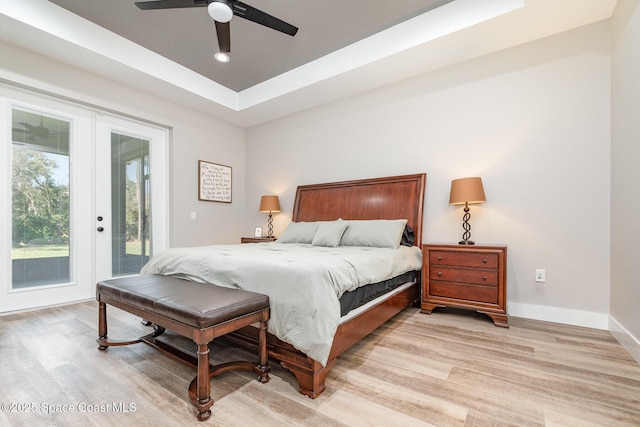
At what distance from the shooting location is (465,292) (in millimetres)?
2859

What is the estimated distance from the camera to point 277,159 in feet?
16.5

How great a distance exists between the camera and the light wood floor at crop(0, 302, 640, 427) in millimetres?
1433

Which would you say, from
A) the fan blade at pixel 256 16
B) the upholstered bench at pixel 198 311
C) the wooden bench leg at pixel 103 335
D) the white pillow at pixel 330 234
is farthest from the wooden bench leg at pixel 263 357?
the fan blade at pixel 256 16

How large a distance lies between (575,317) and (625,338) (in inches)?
21.6

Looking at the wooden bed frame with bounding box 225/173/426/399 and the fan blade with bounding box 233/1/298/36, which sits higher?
the fan blade with bounding box 233/1/298/36

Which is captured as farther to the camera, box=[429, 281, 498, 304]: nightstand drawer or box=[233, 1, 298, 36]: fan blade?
box=[429, 281, 498, 304]: nightstand drawer

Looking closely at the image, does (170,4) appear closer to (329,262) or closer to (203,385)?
(329,262)

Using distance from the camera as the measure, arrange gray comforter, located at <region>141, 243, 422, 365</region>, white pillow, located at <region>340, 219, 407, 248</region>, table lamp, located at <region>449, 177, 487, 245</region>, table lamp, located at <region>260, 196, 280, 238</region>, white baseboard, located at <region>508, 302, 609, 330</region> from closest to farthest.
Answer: gray comforter, located at <region>141, 243, 422, 365</region>, white baseboard, located at <region>508, 302, 609, 330</region>, table lamp, located at <region>449, 177, 487, 245</region>, white pillow, located at <region>340, 219, 407, 248</region>, table lamp, located at <region>260, 196, 280, 238</region>

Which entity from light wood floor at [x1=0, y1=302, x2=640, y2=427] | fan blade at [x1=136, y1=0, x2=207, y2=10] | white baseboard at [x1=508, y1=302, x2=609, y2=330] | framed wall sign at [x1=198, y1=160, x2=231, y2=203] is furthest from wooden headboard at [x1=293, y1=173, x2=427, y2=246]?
fan blade at [x1=136, y1=0, x2=207, y2=10]

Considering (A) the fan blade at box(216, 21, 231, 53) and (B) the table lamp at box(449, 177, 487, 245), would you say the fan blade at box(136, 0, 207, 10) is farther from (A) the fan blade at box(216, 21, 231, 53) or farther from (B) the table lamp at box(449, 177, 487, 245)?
(B) the table lamp at box(449, 177, 487, 245)

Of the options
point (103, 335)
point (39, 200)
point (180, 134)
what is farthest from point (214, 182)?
point (103, 335)

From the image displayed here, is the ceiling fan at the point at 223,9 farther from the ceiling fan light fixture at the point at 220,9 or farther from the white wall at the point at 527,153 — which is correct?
the white wall at the point at 527,153

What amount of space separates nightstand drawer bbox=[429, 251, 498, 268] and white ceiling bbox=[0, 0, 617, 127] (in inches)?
82.4

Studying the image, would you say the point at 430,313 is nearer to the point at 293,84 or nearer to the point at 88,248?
the point at 293,84
